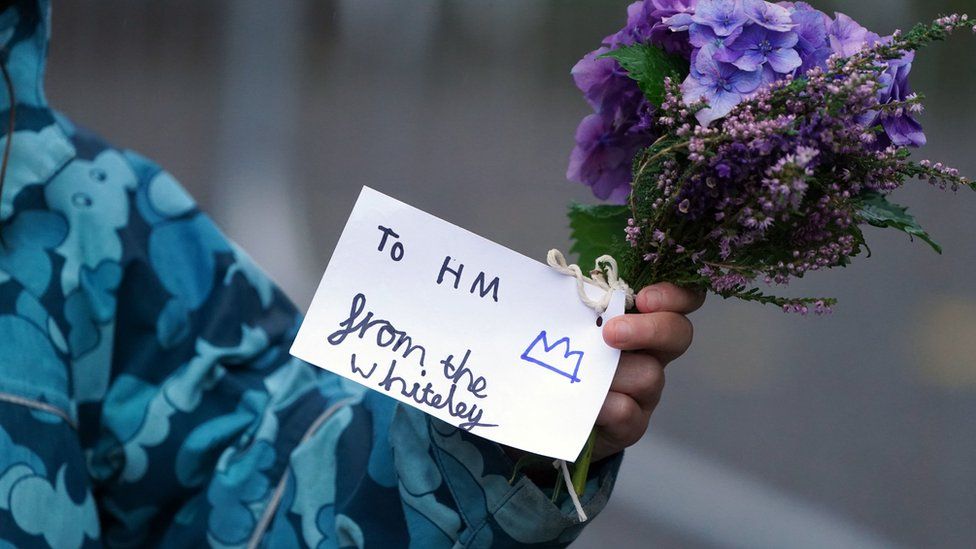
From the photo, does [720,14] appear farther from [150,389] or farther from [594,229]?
[150,389]

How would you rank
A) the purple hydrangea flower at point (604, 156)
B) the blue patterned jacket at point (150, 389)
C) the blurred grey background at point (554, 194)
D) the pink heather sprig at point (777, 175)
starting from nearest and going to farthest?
the pink heather sprig at point (777, 175), the purple hydrangea flower at point (604, 156), the blue patterned jacket at point (150, 389), the blurred grey background at point (554, 194)

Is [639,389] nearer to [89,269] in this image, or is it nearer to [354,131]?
[89,269]

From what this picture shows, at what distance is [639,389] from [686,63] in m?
0.20

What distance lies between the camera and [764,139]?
1.68 ft

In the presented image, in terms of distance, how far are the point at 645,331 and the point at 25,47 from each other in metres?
0.62

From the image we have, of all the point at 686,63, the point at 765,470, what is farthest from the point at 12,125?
the point at 765,470

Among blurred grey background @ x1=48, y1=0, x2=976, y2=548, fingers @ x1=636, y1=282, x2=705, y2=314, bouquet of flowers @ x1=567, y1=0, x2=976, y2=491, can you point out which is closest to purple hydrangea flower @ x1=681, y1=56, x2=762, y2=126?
bouquet of flowers @ x1=567, y1=0, x2=976, y2=491

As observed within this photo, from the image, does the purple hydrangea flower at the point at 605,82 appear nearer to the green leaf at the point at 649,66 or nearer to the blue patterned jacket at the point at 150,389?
the green leaf at the point at 649,66

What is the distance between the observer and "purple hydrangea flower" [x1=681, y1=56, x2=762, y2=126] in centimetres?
53

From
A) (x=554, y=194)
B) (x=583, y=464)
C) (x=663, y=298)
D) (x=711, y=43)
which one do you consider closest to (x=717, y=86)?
(x=711, y=43)

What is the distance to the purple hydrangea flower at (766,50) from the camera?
535 millimetres

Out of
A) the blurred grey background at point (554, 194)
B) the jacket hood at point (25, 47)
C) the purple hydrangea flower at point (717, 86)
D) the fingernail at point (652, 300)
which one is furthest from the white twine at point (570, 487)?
the blurred grey background at point (554, 194)

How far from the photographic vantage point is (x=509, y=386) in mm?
586

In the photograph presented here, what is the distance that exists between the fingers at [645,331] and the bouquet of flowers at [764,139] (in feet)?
0.08
